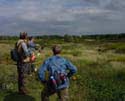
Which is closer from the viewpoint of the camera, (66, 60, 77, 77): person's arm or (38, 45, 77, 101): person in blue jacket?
(38, 45, 77, 101): person in blue jacket

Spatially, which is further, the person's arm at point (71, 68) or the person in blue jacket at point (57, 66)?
the person's arm at point (71, 68)

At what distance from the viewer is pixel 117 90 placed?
15.9m

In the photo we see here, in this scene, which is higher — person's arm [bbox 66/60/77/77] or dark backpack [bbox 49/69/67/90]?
person's arm [bbox 66/60/77/77]

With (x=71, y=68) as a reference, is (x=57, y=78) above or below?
below

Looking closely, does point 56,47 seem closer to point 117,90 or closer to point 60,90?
point 60,90

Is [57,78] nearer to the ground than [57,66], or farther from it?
nearer to the ground

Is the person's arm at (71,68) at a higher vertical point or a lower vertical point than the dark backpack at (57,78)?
higher

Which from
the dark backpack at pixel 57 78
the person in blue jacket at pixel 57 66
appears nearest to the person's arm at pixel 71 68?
the person in blue jacket at pixel 57 66

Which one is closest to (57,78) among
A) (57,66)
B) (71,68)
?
(57,66)

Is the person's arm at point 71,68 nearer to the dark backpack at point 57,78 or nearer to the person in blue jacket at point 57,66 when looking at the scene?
the person in blue jacket at point 57,66

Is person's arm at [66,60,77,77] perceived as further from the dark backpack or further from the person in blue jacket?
the dark backpack

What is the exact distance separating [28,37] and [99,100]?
345 cm

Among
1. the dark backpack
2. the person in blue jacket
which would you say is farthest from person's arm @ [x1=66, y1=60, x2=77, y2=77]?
the dark backpack

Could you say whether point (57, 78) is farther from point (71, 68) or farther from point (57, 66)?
point (71, 68)
